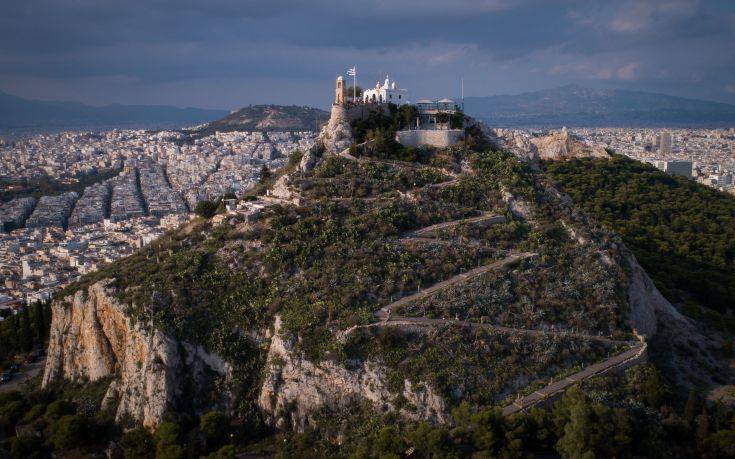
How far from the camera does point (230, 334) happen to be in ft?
92.4

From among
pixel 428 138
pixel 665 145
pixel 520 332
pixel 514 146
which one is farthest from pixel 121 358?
pixel 665 145

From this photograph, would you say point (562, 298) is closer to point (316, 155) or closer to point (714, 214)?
point (316, 155)

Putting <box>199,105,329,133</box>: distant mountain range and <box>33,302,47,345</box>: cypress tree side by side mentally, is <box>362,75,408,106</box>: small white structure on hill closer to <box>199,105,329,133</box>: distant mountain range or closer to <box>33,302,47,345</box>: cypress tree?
<box>33,302,47,345</box>: cypress tree

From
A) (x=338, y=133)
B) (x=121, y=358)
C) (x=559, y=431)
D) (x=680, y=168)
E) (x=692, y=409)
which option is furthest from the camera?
(x=680, y=168)

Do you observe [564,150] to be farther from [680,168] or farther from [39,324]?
[680,168]

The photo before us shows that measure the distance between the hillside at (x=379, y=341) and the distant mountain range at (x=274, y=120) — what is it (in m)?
137

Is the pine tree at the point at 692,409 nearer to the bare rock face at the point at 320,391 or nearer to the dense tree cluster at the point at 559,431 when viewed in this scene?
the dense tree cluster at the point at 559,431

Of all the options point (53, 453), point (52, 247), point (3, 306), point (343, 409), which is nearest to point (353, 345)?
point (343, 409)

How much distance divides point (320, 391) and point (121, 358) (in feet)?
35.6

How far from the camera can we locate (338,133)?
4119 centimetres

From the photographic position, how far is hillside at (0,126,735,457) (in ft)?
77.7

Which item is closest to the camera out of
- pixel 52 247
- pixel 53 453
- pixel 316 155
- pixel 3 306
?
pixel 53 453

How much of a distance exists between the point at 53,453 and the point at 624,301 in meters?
26.5

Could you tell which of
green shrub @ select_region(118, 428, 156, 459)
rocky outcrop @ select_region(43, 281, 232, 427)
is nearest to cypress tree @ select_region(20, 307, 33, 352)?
rocky outcrop @ select_region(43, 281, 232, 427)
